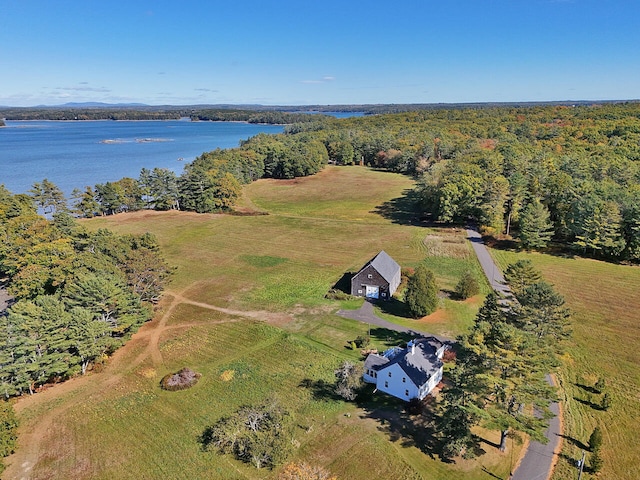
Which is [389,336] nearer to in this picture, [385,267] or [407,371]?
[407,371]

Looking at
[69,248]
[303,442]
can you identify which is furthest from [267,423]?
[69,248]

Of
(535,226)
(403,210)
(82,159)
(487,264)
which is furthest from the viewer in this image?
(82,159)

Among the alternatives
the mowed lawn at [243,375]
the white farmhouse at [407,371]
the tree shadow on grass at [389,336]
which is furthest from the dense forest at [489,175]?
the white farmhouse at [407,371]

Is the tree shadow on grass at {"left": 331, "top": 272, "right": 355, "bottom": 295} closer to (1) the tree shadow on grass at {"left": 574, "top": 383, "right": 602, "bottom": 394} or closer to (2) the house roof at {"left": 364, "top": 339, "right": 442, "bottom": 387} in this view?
(2) the house roof at {"left": 364, "top": 339, "right": 442, "bottom": 387}

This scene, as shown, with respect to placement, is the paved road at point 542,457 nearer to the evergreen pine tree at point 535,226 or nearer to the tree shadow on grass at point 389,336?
the tree shadow on grass at point 389,336

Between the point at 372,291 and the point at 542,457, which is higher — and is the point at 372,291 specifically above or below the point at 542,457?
below

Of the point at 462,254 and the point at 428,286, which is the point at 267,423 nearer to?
the point at 428,286

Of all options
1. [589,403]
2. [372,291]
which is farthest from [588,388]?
[372,291]
